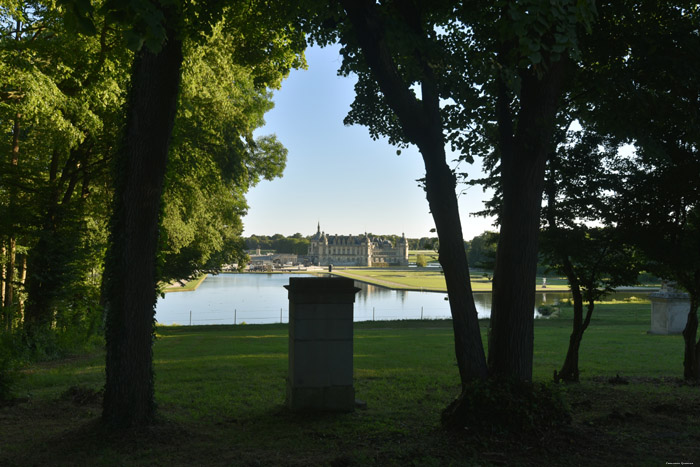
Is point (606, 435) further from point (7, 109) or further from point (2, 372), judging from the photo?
point (7, 109)

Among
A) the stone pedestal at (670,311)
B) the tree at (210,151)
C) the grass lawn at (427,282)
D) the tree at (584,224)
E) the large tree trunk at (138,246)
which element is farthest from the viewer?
the grass lawn at (427,282)

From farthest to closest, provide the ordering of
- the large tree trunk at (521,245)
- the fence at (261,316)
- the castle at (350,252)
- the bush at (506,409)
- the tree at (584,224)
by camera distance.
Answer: the castle at (350,252)
the fence at (261,316)
the tree at (584,224)
the large tree trunk at (521,245)
the bush at (506,409)

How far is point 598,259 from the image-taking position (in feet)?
31.3

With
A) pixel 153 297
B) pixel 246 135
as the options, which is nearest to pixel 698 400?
pixel 153 297

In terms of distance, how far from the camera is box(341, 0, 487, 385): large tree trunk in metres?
5.67

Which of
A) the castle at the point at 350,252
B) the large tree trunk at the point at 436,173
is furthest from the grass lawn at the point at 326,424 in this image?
the castle at the point at 350,252

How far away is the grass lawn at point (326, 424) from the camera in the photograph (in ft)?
15.8

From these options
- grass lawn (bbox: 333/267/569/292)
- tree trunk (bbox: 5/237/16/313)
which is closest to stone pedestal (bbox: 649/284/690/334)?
tree trunk (bbox: 5/237/16/313)

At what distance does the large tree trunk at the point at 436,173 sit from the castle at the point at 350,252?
6774 inches

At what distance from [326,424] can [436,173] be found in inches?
128

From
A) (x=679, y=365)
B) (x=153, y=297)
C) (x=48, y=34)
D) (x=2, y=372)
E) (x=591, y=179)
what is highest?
(x=48, y=34)

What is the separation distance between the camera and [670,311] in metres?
18.9

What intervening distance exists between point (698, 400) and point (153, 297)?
746 cm

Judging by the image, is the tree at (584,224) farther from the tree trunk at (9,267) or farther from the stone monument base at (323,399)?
the tree trunk at (9,267)
